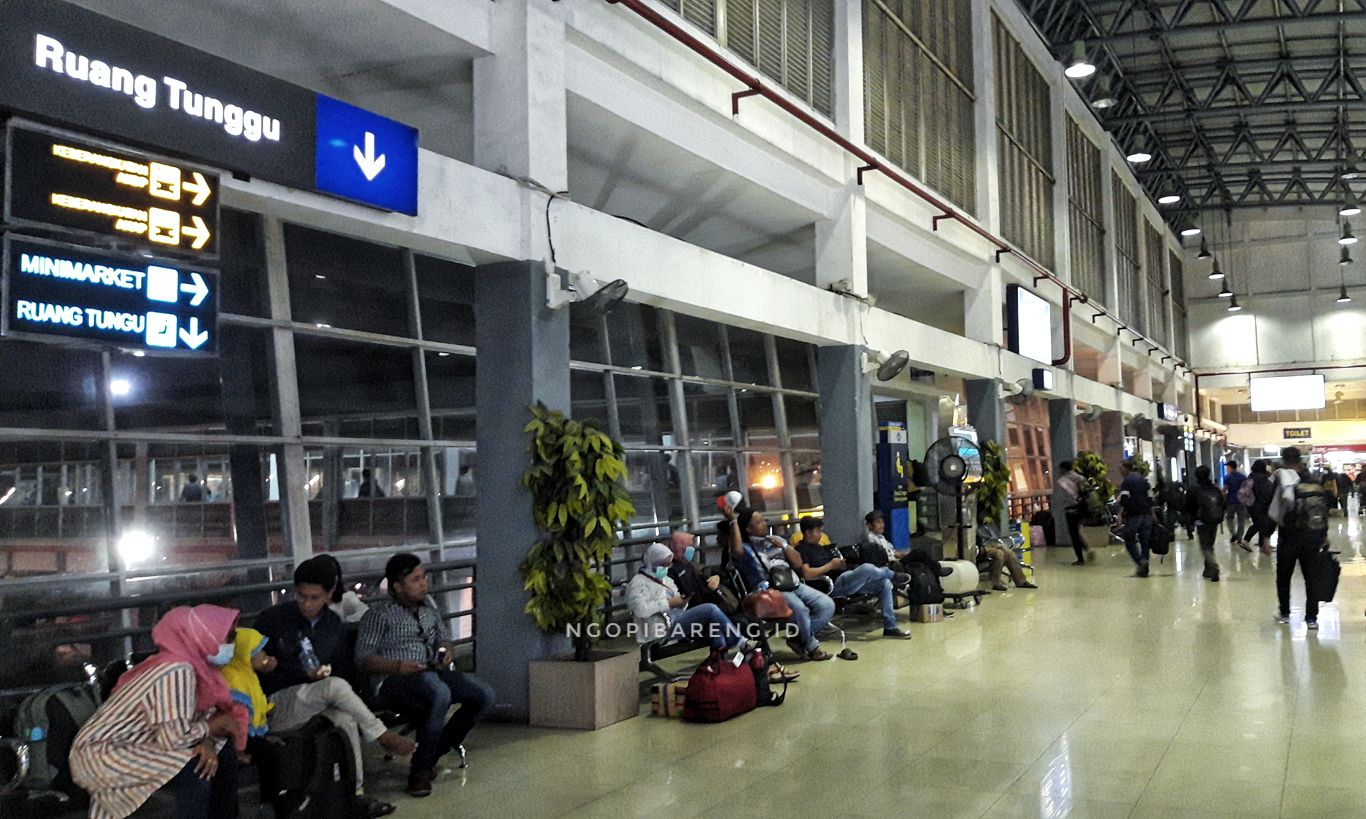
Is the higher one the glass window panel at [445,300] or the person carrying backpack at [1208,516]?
the glass window panel at [445,300]

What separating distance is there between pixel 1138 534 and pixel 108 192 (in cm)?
1450

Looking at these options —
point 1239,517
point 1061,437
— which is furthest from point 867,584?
point 1239,517

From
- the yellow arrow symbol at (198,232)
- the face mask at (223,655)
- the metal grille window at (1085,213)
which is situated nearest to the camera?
the face mask at (223,655)

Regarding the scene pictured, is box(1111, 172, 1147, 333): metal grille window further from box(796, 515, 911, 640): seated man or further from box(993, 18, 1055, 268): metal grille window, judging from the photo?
box(796, 515, 911, 640): seated man

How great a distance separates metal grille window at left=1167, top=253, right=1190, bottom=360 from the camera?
37266mm

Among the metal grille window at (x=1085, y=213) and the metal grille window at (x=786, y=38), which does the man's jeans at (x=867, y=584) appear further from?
the metal grille window at (x=1085, y=213)

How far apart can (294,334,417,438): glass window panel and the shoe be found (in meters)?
4.27

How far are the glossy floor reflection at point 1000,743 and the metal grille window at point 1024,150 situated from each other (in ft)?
36.1

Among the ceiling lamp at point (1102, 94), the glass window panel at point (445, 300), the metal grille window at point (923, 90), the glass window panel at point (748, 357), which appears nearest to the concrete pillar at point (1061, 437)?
the ceiling lamp at point (1102, 94)

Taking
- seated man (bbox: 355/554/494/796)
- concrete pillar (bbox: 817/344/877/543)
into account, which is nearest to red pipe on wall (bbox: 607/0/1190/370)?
concrete pillar (bbox: 817/344/877/543)

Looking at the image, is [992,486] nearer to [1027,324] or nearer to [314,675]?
[1027,324]

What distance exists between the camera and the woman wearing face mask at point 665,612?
757 centimetres

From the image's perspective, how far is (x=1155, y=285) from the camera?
33875mm

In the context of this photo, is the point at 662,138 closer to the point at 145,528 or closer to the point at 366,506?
the point at 366,506
